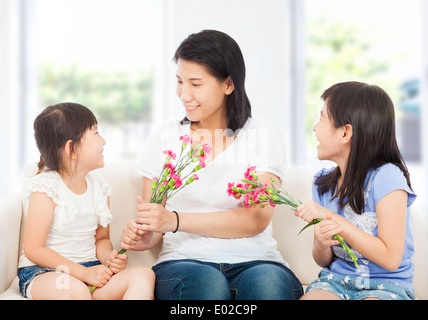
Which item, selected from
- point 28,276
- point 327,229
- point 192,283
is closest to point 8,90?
point 28,276

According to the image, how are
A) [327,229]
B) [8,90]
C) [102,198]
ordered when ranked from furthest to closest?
[8,90] → [102,198] → [327,229]

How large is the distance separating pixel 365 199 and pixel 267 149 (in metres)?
0.40

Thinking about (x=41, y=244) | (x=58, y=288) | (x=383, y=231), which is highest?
(x=383, y=231)

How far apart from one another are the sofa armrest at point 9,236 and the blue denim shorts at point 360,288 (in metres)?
1.09

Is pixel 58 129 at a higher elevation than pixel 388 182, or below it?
higher

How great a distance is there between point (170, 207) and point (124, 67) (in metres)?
2.19

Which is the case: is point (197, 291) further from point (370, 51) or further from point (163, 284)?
point (370, 51)

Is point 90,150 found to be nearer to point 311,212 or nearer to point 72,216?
point 72,216

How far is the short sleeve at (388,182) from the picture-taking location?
145cm

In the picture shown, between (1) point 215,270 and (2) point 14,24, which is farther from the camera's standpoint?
(2) point 14,24

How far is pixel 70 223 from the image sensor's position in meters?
1.70

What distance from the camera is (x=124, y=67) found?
3.70 meters
